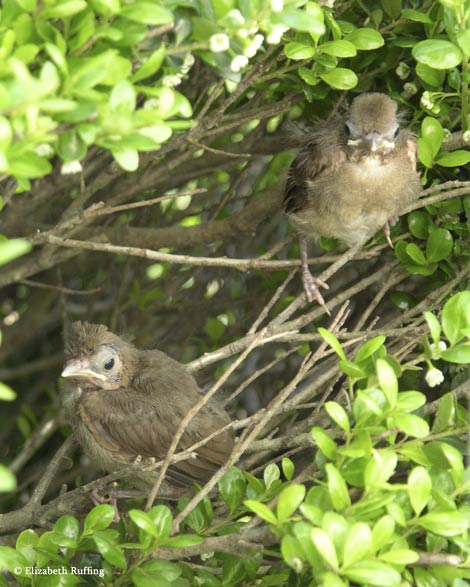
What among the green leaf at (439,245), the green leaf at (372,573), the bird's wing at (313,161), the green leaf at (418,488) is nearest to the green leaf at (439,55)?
the green leaf at (439,245)

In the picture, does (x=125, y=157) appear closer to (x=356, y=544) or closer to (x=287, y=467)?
(x=356, y=544)

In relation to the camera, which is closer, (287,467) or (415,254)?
(287,467)

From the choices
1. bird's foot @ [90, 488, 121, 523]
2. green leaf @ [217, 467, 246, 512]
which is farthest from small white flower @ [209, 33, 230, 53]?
bird's foot @ [90, 488, 121, 523]

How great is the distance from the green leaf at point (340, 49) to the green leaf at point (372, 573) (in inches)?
56.9

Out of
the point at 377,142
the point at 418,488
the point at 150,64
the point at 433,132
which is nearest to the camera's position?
the point at 150,64

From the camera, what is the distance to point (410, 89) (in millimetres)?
3207

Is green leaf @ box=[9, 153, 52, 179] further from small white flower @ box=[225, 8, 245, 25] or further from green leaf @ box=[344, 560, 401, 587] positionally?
green leaf @ box=[344, 560, 401, 587]

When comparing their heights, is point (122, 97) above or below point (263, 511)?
above

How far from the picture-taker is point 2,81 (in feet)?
5.41

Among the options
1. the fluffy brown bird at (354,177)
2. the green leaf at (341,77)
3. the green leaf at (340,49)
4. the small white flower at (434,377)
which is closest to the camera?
the small white flower at (434,377)

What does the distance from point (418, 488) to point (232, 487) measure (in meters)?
0.62

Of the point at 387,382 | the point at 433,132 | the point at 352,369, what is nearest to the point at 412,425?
the point at 387,382

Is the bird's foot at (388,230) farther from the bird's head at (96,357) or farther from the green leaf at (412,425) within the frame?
the green leaf at (412,425)

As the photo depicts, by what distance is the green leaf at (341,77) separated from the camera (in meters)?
2.76
